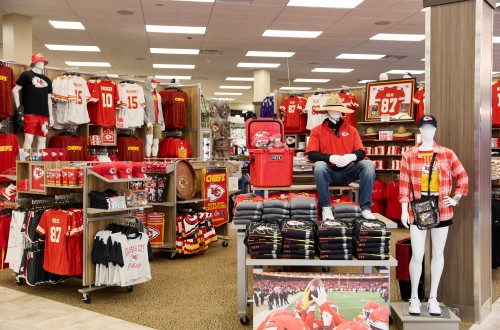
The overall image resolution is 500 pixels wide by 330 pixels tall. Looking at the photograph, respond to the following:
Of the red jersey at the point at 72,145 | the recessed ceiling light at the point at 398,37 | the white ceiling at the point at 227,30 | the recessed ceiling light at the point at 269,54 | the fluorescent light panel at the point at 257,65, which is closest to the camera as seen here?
the red jersey at the point at 72,145

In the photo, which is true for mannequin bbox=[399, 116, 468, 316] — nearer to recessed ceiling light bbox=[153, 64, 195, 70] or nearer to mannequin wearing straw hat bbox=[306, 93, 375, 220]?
mannequin wearing straw hat bbox=[306, 93, 375, 220]

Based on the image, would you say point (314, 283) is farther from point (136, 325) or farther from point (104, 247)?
point (104, 247)

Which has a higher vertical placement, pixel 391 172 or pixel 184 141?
pixel 184 141

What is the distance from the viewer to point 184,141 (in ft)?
31.8

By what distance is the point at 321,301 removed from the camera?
124 inches

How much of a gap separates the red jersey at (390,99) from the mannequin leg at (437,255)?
529cm

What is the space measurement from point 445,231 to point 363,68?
517 inches

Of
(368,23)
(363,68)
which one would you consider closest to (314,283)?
(368,23)

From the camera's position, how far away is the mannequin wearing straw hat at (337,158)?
4.54m

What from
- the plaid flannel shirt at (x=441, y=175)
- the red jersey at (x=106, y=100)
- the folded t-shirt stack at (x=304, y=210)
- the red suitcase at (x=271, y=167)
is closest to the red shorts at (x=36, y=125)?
the red jersey at (x=106, y=100)

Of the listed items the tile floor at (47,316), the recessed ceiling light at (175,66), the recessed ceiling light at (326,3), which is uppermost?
the recessed ceiling light at (175,66)

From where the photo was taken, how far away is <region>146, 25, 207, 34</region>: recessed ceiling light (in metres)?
11.3

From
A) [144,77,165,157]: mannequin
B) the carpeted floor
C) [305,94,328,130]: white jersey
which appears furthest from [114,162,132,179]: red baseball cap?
[305,94,328,130]: white jersey

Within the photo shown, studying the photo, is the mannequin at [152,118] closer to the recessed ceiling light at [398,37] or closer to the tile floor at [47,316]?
the tile floor at [47,316]
